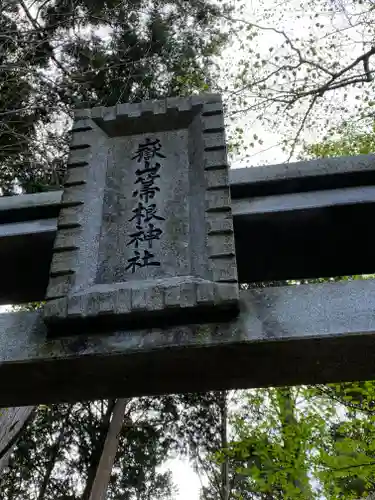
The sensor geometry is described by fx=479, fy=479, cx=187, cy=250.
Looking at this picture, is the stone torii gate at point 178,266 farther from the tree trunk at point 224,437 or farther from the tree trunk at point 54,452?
the tree trunk at point 224,437

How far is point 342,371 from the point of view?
227 cm

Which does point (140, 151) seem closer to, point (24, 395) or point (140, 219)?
point (140, 219)

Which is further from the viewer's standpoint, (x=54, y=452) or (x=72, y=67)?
(x=54, y=452)

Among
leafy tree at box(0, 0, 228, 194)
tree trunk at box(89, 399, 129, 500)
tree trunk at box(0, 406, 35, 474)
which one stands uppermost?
leafy tree at box(0, 0, 228, 194)

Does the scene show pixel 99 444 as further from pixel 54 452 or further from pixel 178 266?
pixel 178 266

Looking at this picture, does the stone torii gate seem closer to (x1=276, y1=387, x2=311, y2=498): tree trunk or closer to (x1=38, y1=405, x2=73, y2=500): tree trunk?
(x1=276, y1=387, x2=311, y2=498): tree trunk

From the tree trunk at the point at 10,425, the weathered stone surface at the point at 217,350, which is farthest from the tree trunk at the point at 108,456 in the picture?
the weathered stone surface at the point at 217,350

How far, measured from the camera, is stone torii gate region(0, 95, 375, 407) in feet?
7.04

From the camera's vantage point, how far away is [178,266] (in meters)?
2.42

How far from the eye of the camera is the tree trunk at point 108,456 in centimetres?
813

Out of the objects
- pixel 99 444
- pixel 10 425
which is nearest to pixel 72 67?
pixel 10 425

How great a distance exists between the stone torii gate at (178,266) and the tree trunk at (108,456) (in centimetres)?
622

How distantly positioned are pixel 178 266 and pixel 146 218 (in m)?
0.40

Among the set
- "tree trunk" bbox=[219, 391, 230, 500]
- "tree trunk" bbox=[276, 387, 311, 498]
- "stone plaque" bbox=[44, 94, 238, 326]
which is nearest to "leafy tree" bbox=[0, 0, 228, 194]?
"stone plaque" bbox=[44, 94, 238, 326]
